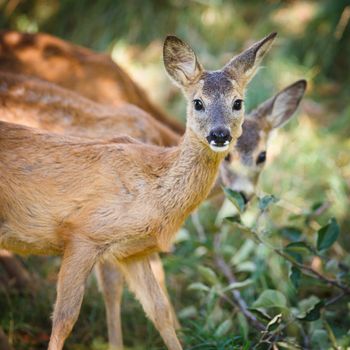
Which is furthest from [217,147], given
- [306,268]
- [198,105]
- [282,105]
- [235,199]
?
[282,105]

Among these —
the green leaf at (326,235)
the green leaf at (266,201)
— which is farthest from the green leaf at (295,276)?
the green leaf at (266,201)

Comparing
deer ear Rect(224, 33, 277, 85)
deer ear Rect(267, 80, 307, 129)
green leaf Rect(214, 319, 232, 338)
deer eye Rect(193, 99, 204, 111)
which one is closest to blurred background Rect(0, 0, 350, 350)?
green leaf Rect(214, 319, 232, 338)

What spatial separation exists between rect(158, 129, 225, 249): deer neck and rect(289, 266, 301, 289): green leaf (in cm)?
91

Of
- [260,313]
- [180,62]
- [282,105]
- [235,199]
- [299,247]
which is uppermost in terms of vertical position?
[180,62]

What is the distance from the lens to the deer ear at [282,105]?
6.39m

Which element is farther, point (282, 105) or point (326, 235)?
point (282, 105)

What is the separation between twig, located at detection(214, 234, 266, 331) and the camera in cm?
530

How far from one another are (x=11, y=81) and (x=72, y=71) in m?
1.45

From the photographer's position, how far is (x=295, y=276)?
16.4 ft

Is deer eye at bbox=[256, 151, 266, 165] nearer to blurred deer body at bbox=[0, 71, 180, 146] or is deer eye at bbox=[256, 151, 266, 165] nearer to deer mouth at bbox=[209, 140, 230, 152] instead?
blurred deer body at bbox=[0, 71, 180, 146]

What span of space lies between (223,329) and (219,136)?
1601 mm

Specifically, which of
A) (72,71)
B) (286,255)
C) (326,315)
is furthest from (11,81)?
(326,315)

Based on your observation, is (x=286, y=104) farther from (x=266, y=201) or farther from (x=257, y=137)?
(x=266, y=201)

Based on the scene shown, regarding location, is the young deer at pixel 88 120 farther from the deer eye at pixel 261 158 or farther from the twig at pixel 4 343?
the twig at pixel 4 343
